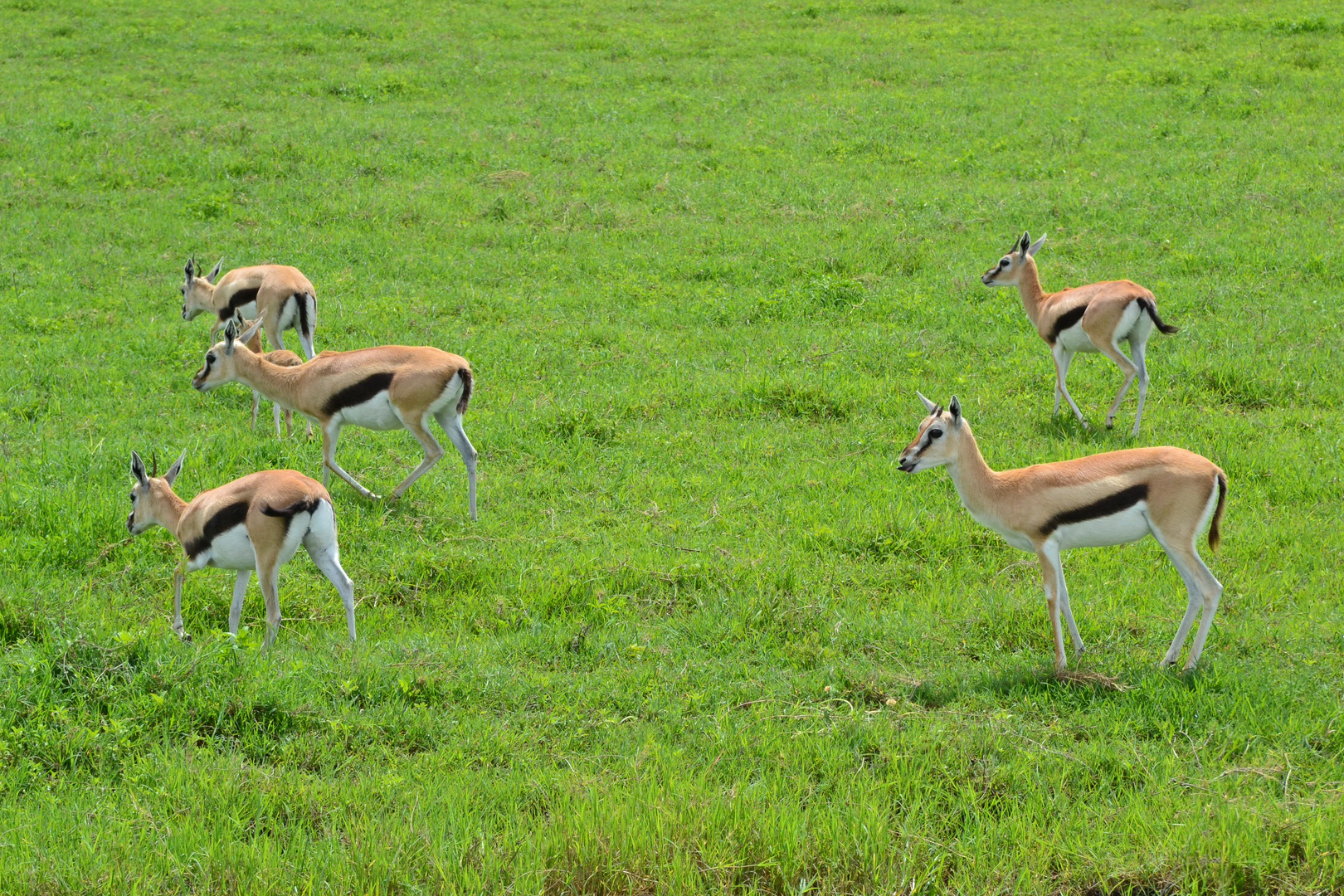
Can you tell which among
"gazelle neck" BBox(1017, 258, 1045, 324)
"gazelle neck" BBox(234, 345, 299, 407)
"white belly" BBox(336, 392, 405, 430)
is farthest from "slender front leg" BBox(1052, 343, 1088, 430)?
"gazelle neck" BBox(234, 345, 299, 407)

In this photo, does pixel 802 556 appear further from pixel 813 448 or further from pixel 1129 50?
pixel 1129 50

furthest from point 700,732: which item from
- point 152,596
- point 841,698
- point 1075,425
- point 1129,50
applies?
point 1129,50

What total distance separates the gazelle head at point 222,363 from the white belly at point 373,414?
1177 millimetres

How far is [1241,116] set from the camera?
17.8 meters

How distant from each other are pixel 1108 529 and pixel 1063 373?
4.17m

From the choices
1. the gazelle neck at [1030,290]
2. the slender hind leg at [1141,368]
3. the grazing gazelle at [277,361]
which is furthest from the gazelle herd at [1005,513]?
the gazelle neck at [1030,290]

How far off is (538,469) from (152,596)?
280cm

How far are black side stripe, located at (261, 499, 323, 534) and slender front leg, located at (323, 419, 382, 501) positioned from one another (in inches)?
84.5

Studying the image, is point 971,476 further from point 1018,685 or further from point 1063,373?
point 1063,373

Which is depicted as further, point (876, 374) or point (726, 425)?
point (876, 374)

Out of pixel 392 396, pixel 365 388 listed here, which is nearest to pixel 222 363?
pixel 365 388

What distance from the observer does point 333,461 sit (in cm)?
784

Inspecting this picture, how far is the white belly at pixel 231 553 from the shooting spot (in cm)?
564

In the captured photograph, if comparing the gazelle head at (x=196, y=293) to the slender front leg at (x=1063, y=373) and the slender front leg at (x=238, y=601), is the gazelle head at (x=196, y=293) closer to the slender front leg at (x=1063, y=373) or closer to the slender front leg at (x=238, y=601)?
the slender front leg at (x=238, y=601)
